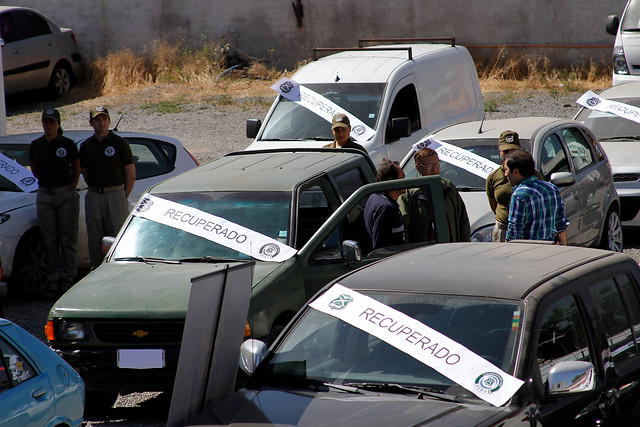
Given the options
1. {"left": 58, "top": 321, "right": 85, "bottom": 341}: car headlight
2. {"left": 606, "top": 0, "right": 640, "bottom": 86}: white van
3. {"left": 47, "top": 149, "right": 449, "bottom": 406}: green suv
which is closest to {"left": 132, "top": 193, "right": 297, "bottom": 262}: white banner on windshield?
{"left": 47, "top": 149, "right": 449, "bottom": 406}: green suv

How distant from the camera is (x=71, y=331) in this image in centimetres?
649

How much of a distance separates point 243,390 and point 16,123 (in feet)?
52.4

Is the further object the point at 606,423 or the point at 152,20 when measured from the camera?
the point at 152,20

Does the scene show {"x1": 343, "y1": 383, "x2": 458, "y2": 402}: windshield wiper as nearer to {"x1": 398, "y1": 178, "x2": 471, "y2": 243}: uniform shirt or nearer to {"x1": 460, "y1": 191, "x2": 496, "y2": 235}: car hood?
{"x1": 398, "y1": 178, "x2": 471, "y2": 243}: uniform shirt

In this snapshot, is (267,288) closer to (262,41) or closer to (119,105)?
(119,105)

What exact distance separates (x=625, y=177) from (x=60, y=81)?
1429 cm

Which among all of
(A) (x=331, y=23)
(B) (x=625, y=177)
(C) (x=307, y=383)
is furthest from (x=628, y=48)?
(C) (x=307, y=383)

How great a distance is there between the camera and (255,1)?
2400cm

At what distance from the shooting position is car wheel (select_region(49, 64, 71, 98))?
21.5 metres

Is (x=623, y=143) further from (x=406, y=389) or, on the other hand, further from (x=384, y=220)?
(x=406, y=389)

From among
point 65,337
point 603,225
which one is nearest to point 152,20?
point 603,225

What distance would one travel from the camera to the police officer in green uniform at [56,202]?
9898 mm

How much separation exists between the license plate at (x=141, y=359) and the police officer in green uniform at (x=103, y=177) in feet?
12.6

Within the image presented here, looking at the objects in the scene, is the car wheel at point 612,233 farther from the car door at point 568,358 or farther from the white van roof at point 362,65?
the car door at point 568,358
